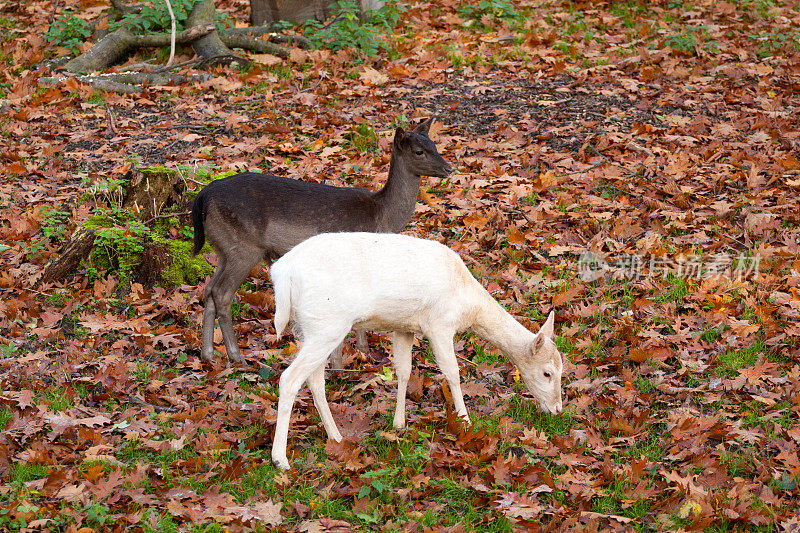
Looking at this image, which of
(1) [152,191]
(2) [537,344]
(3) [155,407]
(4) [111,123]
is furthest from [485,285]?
(4) [111,123]

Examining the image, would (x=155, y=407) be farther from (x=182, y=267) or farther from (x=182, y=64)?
(x=182, y=64)

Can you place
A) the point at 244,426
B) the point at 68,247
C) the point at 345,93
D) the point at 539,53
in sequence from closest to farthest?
the point at 244,426 → the point at 68,247 → the point at 345,93 → the point at 539,53

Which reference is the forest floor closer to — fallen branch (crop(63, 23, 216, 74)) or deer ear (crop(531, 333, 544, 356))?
fallen branch (crop(63, 23, 216, 74))

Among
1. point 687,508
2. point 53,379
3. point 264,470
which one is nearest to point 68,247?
point 53,379

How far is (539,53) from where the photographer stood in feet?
44.5

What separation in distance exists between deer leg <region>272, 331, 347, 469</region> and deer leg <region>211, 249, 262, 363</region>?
179cm

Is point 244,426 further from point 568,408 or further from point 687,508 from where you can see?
point 687,508

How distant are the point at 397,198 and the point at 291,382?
278 centimetres

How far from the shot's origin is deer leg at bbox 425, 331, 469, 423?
18.2 feet

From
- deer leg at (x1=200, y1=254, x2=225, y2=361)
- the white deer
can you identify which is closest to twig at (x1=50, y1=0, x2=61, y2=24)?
deer leg at (x1=200, y1=254, x2=225, y2=361)

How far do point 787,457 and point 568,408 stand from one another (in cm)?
147

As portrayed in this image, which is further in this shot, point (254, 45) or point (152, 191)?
point (254, 45)

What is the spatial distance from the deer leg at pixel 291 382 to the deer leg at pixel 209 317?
1.89 metres

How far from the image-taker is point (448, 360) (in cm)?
556
